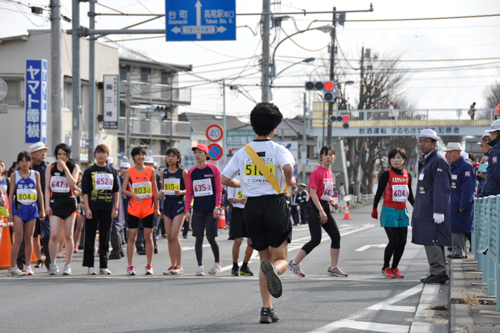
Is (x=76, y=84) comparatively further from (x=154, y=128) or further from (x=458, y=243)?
(x=154, y=128)

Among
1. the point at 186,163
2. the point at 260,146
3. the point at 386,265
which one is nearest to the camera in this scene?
the point at 260,146

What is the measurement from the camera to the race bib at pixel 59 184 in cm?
1011

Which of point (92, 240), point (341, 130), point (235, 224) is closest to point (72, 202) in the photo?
point (92, 240)

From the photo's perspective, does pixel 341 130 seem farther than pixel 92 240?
Yes

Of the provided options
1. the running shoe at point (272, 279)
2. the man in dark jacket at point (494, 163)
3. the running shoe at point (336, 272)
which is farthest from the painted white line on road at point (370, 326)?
the running shoe at point (336, 272)

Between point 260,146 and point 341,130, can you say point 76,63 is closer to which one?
point 260,146

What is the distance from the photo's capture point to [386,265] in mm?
9438

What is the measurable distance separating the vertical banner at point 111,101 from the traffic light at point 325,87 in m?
7.34

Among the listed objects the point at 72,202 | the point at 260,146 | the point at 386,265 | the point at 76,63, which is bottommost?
the point at 386,265

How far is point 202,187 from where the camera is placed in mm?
10086

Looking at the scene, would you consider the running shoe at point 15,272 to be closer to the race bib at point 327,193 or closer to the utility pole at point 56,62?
the race bib at point 327,193

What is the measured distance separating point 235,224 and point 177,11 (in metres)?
9.17

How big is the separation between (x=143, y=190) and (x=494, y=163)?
5187 millimetres

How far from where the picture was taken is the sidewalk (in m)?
5.23
